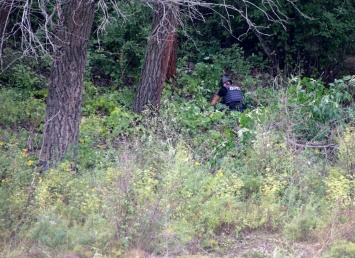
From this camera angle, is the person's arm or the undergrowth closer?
the undergrowth

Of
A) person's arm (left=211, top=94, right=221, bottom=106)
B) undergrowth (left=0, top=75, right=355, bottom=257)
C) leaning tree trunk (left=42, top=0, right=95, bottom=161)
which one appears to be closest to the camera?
undergrowth (left=0, top=75, right=355, bottom=257)

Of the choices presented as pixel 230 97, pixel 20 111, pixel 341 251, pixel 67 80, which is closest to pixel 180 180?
pixel 341 251

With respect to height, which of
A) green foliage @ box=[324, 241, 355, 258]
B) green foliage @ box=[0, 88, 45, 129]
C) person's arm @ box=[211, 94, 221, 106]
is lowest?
green foliage @ box=[324, 241, 355, 258]

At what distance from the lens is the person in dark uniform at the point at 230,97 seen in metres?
12.5

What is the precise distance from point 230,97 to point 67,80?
532 centimetres

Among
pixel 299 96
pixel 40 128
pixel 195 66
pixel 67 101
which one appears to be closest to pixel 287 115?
pixel 299 96

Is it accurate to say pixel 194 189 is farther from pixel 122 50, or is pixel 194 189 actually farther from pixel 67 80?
pixel 122 50

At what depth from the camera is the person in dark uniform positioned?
1252cm

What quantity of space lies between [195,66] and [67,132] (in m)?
6.84

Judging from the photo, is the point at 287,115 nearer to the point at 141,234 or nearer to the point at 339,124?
the point at 339,124

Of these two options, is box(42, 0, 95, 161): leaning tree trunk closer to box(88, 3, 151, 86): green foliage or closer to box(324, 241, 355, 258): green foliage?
box(324, 241, 355, 258): green foliage

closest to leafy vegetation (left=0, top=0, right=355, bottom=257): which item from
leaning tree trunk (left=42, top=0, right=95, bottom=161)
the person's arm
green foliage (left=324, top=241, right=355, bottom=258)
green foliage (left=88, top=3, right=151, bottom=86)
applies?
green foliage (left=324, top=241, right=355, bottom=258)

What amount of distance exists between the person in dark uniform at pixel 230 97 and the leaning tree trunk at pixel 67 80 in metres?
4.99

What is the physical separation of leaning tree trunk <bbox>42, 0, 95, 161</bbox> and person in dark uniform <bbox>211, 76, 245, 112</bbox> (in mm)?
4991
